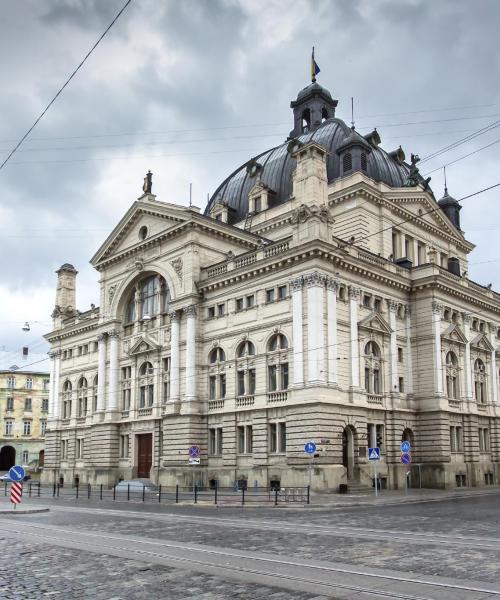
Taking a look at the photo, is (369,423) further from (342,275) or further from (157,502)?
(157,502)

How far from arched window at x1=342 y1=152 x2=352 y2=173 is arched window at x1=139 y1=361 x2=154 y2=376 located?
22.9m

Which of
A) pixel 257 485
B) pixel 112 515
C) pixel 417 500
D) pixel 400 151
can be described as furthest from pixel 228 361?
pixel 400 151

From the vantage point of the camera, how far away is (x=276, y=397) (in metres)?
43.6

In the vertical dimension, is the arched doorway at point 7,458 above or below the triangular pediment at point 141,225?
below

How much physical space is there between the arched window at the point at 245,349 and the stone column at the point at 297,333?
4819 millimetres

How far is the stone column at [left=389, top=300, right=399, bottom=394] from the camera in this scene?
156ft

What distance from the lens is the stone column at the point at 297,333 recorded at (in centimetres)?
4169

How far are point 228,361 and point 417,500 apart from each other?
16.7 m

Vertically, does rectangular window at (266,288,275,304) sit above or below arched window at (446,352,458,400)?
above

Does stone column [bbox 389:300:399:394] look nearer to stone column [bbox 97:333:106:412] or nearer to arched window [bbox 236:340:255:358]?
arched window [bbox 236:340:255:358]

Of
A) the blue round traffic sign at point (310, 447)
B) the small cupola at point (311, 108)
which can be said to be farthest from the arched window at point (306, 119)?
the blue round traffic sign at point (310, 447)

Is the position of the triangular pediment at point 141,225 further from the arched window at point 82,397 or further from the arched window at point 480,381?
the arched window at point 480,381

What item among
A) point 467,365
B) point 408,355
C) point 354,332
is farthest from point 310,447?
point 467,365

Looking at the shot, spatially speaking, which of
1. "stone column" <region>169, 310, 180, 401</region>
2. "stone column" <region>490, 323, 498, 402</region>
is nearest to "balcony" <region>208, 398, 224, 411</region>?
"stone column" <region>169, 310, 180, 401</region>
